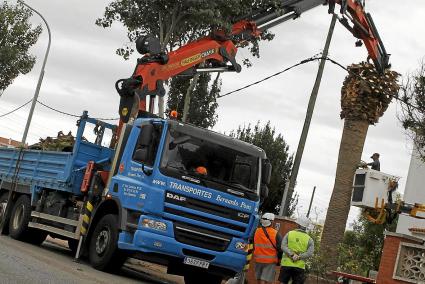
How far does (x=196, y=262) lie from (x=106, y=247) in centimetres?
162

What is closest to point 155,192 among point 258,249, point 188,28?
point 258,249

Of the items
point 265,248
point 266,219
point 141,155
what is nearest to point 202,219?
point 266,219

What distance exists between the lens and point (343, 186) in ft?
54.2

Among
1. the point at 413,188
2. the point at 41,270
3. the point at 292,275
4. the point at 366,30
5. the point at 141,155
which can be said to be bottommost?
the point at 41,270

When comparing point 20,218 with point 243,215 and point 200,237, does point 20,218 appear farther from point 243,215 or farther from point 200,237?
point 243,215

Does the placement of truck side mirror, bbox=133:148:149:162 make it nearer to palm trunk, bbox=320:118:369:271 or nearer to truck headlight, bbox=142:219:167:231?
truck headlight, bbox=142:219:167:231

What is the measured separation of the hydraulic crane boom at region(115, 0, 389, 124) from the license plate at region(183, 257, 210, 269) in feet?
9.77

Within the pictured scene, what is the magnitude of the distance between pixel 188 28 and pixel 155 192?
9557 mm

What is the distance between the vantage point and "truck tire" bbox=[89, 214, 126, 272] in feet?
36.9

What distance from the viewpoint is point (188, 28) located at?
760 inches

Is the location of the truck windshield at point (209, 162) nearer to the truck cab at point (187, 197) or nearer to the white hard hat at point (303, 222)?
the truck cab at point (187, 197)

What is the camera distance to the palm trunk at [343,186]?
1636 centimetres

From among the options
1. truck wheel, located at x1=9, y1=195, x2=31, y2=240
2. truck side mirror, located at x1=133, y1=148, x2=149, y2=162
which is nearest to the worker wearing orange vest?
truck side mirror, located at x1=133, y1=148, x2=149, y2=162

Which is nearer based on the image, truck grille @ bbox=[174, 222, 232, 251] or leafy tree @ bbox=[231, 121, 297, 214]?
truck grille @ bbox=[174, 222, 232, 251]
